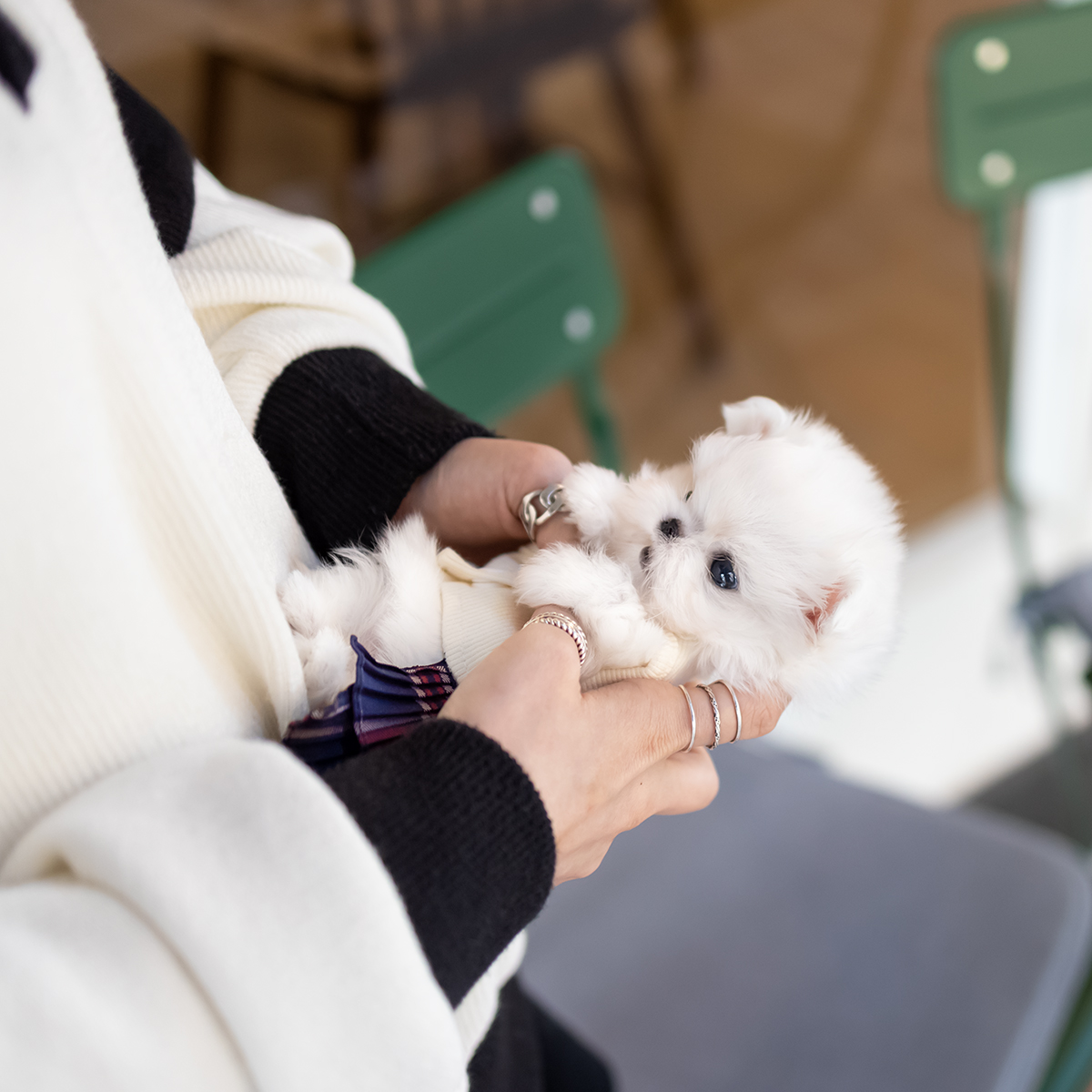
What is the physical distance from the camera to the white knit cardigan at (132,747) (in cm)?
32

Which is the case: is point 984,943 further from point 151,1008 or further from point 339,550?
point 151,1008

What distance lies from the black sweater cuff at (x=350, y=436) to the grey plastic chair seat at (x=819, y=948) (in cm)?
62

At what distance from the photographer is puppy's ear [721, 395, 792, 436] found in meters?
0.63

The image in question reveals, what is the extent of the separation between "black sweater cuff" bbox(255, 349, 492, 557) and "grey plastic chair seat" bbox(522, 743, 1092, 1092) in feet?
2.04

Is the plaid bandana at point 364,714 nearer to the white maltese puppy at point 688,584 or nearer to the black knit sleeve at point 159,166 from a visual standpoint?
the white maltese puppy at point 688,584

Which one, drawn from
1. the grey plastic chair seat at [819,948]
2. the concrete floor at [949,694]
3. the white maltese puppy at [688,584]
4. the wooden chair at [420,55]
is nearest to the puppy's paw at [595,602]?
the white maltese puppy at [688,584]

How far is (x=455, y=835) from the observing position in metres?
0.38

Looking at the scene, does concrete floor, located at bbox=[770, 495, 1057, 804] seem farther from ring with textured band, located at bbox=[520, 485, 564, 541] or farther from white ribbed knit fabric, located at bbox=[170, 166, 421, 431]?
white ribbed knit fabric, located at bbox=[170, 166, 421, 431]

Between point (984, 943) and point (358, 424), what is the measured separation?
0.86m

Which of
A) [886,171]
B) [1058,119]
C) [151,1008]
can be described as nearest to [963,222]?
[886,171]

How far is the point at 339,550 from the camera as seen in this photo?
1.95 ft

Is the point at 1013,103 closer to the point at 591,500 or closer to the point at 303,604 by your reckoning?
the point at 591,500

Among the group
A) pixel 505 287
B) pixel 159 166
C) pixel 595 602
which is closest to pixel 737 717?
pixel 595 602

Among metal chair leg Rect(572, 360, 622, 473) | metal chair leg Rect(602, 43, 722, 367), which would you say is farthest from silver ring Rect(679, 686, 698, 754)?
metal chair leg Rect(602, 43, 722, 367)
